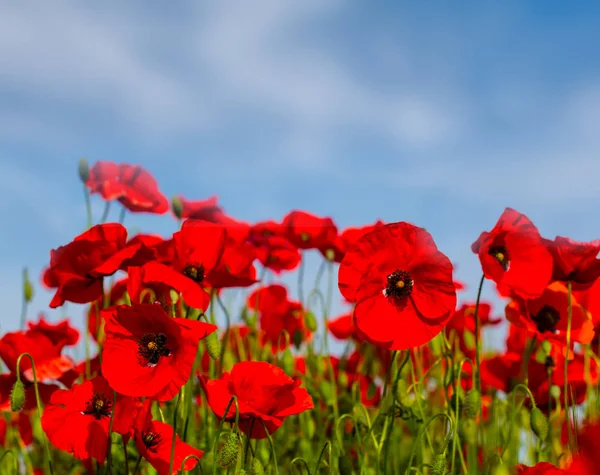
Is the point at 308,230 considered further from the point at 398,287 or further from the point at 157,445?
the point at 157,445

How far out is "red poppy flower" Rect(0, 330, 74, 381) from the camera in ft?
7.73

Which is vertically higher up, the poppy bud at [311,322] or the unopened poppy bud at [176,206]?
the unopened poppy bud at [176,206]

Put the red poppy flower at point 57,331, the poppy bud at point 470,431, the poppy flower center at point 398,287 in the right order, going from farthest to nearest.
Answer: the red poppy flower at point 57,331
the poppy bud at point 470,431
the poppy flower center at point 398,287

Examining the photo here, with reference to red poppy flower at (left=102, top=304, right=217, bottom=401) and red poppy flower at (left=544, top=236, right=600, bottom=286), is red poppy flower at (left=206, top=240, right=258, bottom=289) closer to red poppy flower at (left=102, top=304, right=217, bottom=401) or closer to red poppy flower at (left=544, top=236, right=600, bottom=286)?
red poppy flower at (left=102, top=304, right=217, bottom=401)

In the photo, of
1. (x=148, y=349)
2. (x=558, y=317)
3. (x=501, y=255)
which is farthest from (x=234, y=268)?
(x=558, y=317)

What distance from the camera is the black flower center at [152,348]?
5.66ft

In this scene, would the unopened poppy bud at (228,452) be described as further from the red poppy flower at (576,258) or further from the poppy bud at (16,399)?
the red poppy flower at (576,258)

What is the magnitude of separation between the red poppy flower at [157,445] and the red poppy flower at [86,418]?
0.03 metres

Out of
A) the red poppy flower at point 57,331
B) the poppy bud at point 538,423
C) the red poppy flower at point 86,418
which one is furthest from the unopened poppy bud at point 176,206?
the poppy bud at point 538,423

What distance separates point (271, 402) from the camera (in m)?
1.78

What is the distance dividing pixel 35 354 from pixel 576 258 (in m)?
1.68

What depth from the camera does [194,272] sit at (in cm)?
212

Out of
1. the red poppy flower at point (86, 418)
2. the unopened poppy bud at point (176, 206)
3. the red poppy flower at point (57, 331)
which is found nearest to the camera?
the red poppy flower at point (86, 418)

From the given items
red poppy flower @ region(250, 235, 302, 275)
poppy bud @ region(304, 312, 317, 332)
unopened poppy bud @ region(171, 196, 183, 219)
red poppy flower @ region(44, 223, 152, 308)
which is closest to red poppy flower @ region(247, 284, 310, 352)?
red poppy flower @ region(250, 235, 302, 275)
